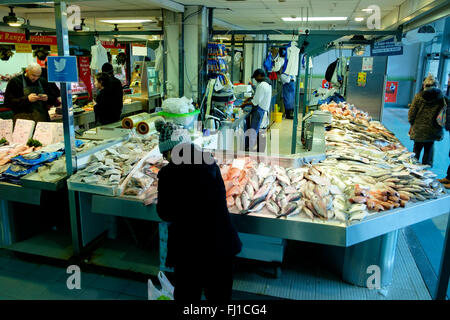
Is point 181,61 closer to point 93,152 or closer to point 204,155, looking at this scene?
point 93,152

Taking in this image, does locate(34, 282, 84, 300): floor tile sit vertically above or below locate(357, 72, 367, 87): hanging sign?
below

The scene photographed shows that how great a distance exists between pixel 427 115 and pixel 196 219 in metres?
5.89

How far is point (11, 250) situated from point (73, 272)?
2.92 ft

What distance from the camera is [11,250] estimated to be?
4059 mm

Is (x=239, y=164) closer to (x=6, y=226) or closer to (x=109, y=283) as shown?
(x=109, y=283)

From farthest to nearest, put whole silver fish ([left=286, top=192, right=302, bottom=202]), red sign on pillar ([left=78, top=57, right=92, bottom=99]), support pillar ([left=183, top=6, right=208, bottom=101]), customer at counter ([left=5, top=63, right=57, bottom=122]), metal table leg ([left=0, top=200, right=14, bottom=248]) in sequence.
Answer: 1. red sign on pillar ([left=78, top=57, right=92, bottom=99])
2. support pillar ([left=183, top=6, right=208, bottom=101])
3. customer at counter ([left=5, top=63, right=57, bottom=122])
4. metal table leg ([left=0, top=200, right=14, bottom=248])
5. whole silver fish ([left=286, top=192, right=302, bottom=202])

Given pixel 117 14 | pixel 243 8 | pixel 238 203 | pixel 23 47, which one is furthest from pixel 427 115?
pixel 23 47

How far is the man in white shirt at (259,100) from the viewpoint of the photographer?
24.7ft

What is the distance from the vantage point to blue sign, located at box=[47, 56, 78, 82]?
344cm

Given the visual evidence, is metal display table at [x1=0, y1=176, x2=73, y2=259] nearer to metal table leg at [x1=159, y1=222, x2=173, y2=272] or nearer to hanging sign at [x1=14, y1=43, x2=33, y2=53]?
metal table leg at [x1=159, y1=222, x2=173, y2=272]

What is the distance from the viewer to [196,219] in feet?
8.07

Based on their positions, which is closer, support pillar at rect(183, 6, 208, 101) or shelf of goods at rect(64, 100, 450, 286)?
shelf of goods at rect(64, 100, 450, 286)

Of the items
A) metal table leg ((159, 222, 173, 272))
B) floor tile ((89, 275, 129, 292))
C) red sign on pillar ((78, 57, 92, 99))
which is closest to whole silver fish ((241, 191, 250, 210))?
metal table leg ((159, 222, 173, 272))
